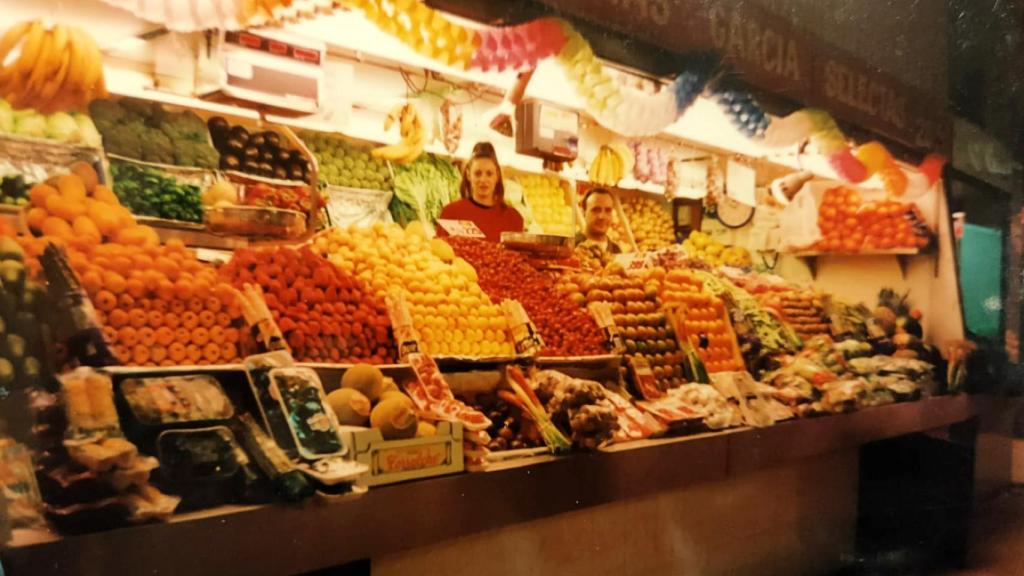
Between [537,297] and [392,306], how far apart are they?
935mm

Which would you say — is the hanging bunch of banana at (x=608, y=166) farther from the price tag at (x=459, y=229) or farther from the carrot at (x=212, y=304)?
the carrot at (x=212, y=304)

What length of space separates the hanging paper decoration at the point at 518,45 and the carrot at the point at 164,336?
2420 mm

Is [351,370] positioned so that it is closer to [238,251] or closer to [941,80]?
[238,251]

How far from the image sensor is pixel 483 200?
17.5ft

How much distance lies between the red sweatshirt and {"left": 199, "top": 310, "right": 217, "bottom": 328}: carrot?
272cm

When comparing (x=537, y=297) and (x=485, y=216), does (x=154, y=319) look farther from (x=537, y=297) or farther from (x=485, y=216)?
(x=485, y=216)

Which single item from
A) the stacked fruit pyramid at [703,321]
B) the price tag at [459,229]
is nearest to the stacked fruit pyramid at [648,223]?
the stacked fruit pyramid at [703,321]

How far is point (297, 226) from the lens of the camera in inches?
129

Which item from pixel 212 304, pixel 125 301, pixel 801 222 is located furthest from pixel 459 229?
pixel 801 222

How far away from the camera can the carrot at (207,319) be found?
8.34 ft

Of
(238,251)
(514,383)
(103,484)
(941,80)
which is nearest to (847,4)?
(941,80)

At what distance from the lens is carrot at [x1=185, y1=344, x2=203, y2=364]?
2469mm

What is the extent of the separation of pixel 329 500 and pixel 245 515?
0.24m

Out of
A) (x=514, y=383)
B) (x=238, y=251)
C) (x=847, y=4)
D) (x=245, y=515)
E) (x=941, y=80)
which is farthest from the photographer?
(x=941, y=80)
